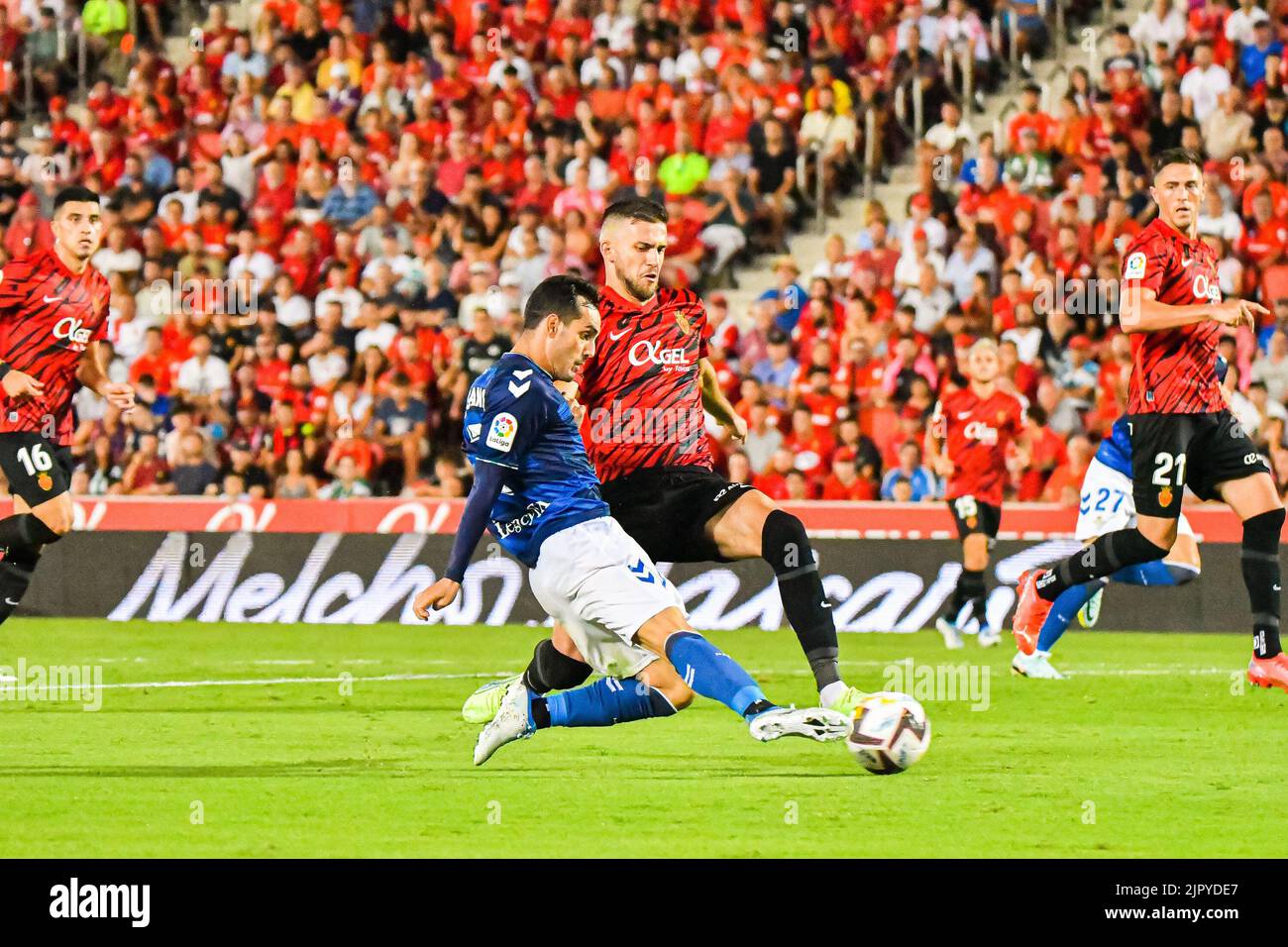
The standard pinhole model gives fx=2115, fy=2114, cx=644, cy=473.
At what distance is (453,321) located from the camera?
21094mm

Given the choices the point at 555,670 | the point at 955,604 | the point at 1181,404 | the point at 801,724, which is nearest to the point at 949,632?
the point at 955,604

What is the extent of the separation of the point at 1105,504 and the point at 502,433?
581 cm

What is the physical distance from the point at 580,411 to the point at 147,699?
13.1ft

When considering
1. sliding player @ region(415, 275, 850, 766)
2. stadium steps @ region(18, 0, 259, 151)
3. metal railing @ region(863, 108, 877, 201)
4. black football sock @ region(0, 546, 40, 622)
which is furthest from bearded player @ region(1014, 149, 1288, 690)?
stadium steps @ region(18, 0, 259, 151)

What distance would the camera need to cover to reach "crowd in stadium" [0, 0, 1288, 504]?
19.0m

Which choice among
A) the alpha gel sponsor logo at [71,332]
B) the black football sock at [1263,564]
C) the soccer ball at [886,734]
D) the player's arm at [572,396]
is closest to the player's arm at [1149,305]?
the black football sock at [1263,564]

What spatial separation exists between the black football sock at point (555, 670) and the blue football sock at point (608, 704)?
72cm

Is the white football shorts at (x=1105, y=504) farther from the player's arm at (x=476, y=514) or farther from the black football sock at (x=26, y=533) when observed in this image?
the black football sock at (x=26, y=533)

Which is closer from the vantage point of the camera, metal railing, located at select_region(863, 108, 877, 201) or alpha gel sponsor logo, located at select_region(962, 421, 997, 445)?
alpha gel sponsor logo, located at select_region(962, 421, 997, 445)

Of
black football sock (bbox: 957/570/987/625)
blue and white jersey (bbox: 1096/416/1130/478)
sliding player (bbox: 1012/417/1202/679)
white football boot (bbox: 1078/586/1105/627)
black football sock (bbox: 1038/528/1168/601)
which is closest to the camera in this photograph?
black football sock (bbox: 1038/528/1168/601)

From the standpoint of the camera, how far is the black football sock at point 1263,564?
11.1 metres

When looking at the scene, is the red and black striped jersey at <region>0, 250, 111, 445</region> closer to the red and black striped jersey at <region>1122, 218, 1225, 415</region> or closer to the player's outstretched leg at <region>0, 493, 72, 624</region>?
the player's outstretched leg at <region>0, 493, 72, 624</region>

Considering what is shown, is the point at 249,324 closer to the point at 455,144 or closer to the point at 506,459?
the point at 455,144

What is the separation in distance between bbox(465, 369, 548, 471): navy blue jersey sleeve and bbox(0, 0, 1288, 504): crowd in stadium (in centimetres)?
1019
